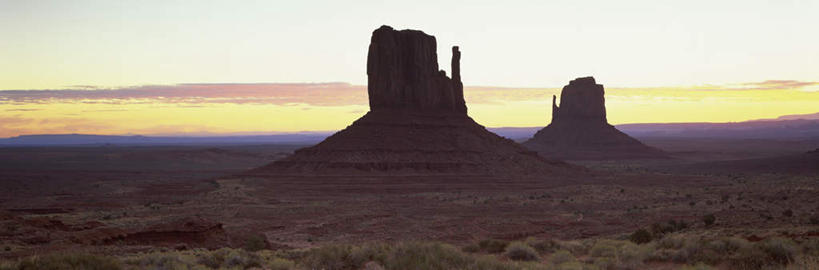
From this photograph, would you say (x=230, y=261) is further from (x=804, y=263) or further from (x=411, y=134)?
(x=411, y=134)

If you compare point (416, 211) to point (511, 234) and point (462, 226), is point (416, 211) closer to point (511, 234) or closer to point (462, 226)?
point (462, 226)

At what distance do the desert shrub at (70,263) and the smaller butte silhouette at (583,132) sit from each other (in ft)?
343

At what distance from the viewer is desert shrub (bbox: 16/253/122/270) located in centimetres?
1254

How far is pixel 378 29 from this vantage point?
74062 millimetres

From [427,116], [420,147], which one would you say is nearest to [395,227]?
[420,147]

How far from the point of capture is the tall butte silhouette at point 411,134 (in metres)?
64.8

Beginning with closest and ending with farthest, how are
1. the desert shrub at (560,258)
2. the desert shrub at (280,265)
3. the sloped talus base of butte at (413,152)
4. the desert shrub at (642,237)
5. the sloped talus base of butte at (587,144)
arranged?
the desert shrub at (280,265), the desert shrub at (560,258), the desert shrub at (642,237), the sloped talus base of butte at (413,152), the sloped talus base of butte at (587,144)

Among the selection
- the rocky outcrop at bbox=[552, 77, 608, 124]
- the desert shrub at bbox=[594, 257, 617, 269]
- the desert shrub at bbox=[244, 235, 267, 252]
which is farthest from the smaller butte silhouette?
the desert shrub at bbox=[594, 257, 617, 269]

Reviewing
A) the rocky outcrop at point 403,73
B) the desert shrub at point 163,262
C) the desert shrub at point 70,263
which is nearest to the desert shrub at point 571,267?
the desert shrub at point 163,262

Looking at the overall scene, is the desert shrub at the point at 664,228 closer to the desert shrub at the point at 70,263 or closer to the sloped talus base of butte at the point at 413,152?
the desert shrub at the point at 70,263

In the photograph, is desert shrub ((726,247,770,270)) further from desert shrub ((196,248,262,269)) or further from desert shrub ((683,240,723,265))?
desert shrub ((196,248,262,269))

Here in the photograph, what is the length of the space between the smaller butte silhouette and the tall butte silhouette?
44664 millimetres

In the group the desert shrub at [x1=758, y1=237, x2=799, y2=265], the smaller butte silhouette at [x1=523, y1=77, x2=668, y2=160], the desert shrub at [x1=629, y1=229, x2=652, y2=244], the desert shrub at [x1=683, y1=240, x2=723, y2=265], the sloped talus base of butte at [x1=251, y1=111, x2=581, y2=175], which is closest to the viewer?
the desert shrub at [x1=758, y1=237, x2=799, y2=265]

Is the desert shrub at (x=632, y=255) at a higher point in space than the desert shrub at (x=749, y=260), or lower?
lower
